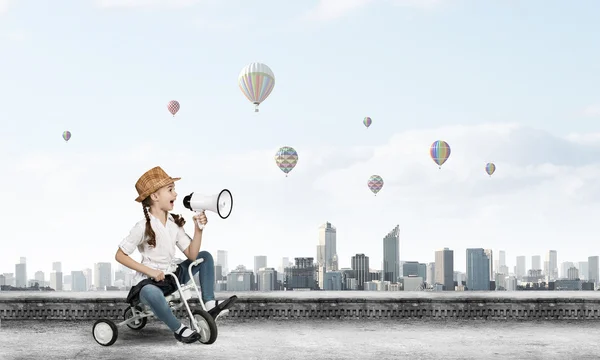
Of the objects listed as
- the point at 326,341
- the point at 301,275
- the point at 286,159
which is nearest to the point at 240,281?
the point at 301,275

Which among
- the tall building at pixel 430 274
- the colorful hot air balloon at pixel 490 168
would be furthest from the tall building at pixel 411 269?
the colorful hot air balloon at pixel 490 168

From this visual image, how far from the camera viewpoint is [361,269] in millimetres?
115500

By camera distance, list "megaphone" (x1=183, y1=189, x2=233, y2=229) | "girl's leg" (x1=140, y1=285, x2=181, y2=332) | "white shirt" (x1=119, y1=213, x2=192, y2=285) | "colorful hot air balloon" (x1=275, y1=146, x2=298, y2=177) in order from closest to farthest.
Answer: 1. "megaphone" (x1=183, y1=189, x2=233, y2=229)
2. "girl's leg" (x1=140, y1=285, x2=181, y2=332)
3. "white shirt" (x1=119, y1=213, x2=192, y2=285)
4. "colorful hot air balloon" (x1=275, y1=146, x2=298, y2=177)

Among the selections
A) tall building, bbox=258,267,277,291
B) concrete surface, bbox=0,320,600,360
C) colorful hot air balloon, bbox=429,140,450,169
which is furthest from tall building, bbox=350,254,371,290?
concrete surface, bbox=0,320,600,360

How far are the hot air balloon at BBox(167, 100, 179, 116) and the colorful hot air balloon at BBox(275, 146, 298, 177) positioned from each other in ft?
22.1

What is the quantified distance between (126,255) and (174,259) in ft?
1.69

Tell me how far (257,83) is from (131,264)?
103 ft

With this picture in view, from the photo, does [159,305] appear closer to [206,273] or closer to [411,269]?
[206,273]

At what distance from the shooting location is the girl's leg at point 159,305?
7727mm

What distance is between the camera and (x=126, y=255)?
796cm

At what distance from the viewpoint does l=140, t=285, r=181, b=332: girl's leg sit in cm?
773

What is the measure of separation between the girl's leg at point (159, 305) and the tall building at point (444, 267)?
130m

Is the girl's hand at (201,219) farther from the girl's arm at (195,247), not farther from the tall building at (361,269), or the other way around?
the tall building at (361,269)

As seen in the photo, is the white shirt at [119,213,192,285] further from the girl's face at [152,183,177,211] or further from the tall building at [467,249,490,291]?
the tall building at [467,249,490,291]
